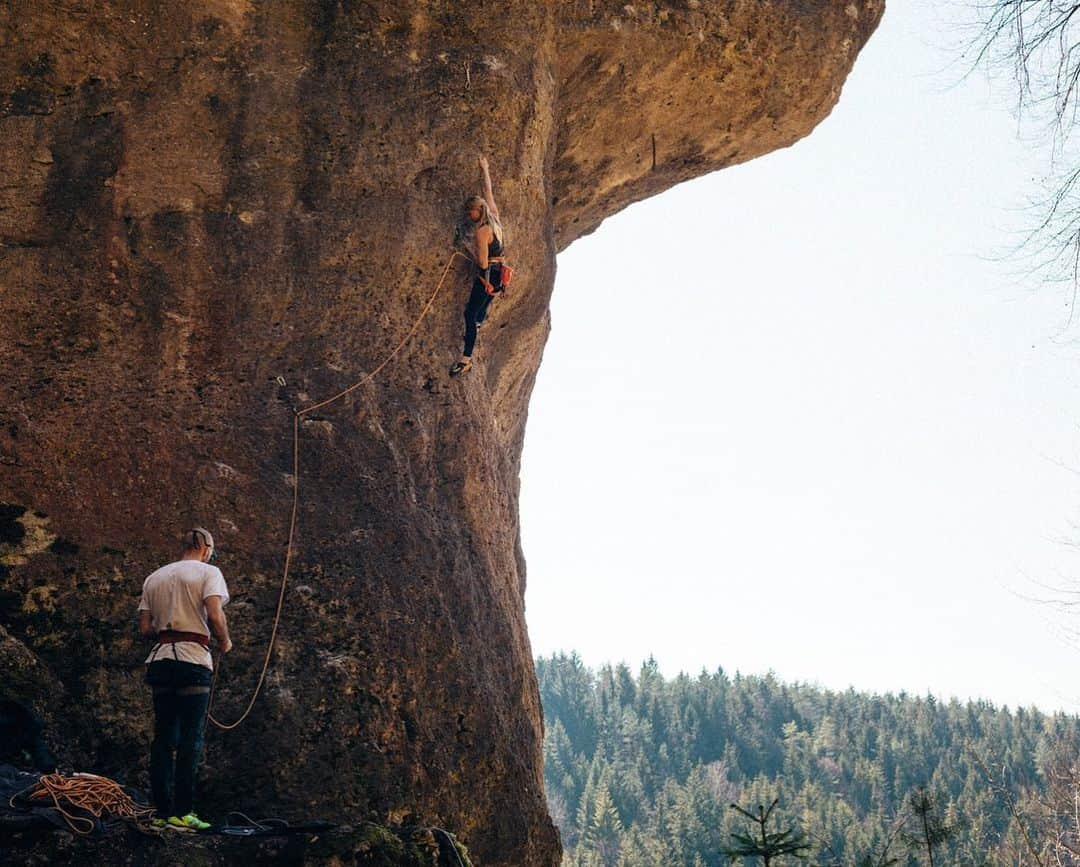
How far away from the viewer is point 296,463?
891 cm

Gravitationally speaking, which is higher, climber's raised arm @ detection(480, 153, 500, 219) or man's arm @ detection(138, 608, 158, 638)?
climber's raised arm @ detection(480, 153, 500, 219)

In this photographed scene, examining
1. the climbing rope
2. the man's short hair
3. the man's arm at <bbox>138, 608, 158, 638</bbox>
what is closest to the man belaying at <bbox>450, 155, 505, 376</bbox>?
the man's short hair

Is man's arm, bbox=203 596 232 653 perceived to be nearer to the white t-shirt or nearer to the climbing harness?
the white t-shirt

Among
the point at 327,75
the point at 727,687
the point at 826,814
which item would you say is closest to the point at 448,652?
the point at 327,75

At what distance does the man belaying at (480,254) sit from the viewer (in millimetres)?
10203

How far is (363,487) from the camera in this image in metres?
8.99

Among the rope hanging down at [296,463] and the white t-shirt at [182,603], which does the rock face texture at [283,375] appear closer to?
the rope hanging down at [296,463]

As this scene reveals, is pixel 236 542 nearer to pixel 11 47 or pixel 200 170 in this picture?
pixel 200 170

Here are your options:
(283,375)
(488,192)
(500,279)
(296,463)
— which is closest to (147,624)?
(296,463)

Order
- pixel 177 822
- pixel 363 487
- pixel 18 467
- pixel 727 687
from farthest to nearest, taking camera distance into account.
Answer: pixel 727 687 → pixel 363 487 → pixel 18 467 → pixel 177 822

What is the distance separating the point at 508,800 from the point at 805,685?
479 ft

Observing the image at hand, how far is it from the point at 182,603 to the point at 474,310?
4560 millimetres

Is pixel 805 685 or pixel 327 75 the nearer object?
pixel 327 75

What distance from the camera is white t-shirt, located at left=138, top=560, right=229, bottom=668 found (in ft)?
21.4
